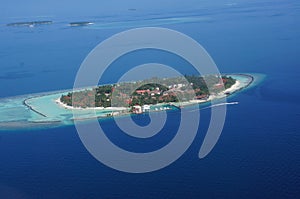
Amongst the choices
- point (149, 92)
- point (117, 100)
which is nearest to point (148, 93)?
point (149, 92)

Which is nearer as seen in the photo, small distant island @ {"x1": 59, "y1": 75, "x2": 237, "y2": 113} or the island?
the island

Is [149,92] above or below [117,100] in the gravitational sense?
above

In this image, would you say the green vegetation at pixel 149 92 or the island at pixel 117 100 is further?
the green vegetation at pixel 149 92

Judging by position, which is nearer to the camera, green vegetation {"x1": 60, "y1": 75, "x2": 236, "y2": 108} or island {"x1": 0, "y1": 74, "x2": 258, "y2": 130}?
island {"x1": 0, "y1": 74, "x2": 258, "y2": 130}

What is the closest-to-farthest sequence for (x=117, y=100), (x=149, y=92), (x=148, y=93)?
(x=117, y=100) → (x=148, y=93) → (x=149, y=92)

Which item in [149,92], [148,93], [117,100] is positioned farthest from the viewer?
[149,92]

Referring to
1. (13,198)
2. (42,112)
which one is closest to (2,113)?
(42,112)

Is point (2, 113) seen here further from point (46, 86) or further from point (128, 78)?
point (128, 78)

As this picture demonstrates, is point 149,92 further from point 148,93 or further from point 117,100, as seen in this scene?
point 117,100
